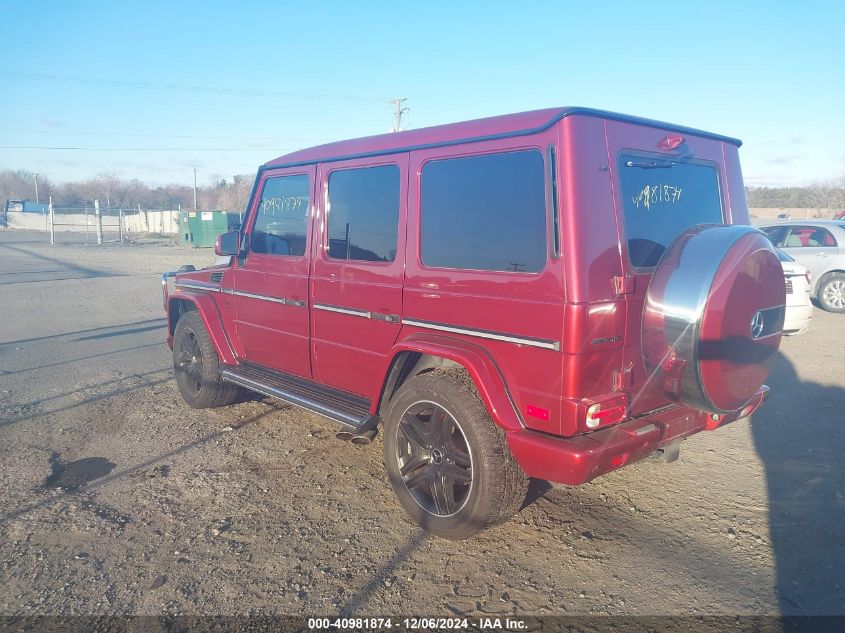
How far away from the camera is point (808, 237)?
477 inches

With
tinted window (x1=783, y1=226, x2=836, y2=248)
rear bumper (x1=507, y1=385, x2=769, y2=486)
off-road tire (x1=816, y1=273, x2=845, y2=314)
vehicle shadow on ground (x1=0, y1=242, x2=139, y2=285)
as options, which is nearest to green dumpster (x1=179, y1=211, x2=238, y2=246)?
vehicle shadow on ground (x1=0, y1=242, x2=139, y2=285)

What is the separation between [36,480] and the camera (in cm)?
425

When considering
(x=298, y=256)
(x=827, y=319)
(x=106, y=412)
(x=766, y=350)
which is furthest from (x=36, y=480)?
(x=827, y=319)

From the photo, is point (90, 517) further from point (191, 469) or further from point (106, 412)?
point (106, 412)

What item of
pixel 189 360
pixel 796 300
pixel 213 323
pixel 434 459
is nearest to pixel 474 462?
pixel 434 459

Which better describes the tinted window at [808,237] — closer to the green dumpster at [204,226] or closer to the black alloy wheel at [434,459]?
the black alloy wheel at [434,459]

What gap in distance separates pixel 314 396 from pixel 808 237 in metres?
11.4

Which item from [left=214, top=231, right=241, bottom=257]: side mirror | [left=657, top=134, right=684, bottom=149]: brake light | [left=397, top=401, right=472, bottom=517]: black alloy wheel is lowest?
[left=397, top=401, right=472, bottom=517]: black alloy wheel

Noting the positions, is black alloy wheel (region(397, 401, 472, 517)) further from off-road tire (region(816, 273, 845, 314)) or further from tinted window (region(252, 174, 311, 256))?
off-road tire (region(816, 273, 845, 314))

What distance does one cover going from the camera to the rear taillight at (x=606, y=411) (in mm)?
3053

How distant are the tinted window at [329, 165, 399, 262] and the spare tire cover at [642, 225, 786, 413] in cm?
162

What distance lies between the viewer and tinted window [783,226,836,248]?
11875 millimetres

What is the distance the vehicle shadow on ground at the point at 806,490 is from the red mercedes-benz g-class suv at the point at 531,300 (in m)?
0.73

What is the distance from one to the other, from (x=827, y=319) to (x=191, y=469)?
429 inches
